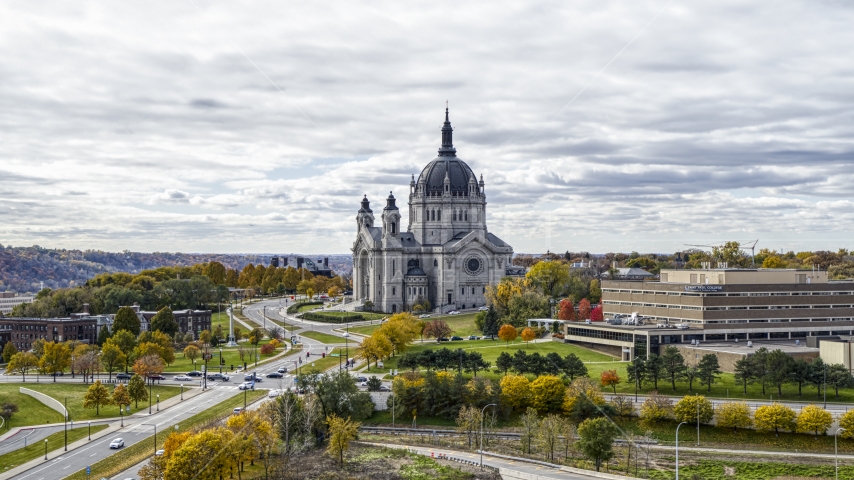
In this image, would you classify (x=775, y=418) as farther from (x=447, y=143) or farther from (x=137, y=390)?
(x=447, y=143)

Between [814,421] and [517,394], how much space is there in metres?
23.1

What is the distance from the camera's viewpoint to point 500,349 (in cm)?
10419

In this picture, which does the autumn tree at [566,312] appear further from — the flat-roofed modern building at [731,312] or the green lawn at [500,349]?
the flat-roofed modern building at [731,312]

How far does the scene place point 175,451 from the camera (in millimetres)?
58031

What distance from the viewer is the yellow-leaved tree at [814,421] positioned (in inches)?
2699

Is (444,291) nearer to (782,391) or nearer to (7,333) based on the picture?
(7,333)

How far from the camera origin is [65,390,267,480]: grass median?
6256cm

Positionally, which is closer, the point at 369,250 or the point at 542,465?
the point at 542,465

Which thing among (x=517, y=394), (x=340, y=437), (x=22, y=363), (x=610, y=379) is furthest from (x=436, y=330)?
(x=340, y=437)

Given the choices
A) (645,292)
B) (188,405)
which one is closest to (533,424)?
(188,405)

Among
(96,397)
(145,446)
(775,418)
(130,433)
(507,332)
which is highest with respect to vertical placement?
(507,332)

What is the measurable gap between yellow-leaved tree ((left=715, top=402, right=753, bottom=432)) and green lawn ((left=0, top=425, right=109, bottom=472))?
4984 centimetres

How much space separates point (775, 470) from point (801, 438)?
8.43 m

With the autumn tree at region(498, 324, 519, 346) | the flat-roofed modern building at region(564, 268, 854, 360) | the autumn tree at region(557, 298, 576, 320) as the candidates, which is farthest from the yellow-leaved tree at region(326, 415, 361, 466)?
the autumn tree at region(557, 298, 576, 320)
